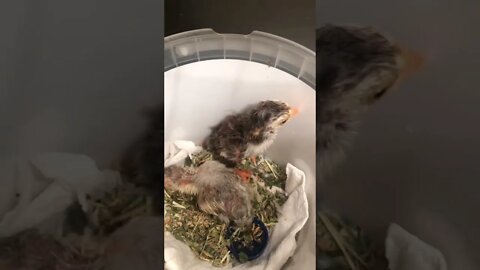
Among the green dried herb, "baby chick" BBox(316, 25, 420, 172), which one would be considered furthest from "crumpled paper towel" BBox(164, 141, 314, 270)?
"baby chick" BBox(316, 25, 420, 172)

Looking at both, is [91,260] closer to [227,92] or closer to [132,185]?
[132,185]

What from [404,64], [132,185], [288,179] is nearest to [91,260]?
[132,185]

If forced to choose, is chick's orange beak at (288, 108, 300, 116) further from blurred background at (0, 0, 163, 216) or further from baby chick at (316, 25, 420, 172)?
blurred background at (0, 0, 163, 216)

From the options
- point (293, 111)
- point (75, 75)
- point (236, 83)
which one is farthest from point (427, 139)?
point (75, 75)

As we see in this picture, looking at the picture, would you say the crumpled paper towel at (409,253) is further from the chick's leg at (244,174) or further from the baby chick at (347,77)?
the chick's leg at (244,174)

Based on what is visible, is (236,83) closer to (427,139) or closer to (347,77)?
(347,77)
